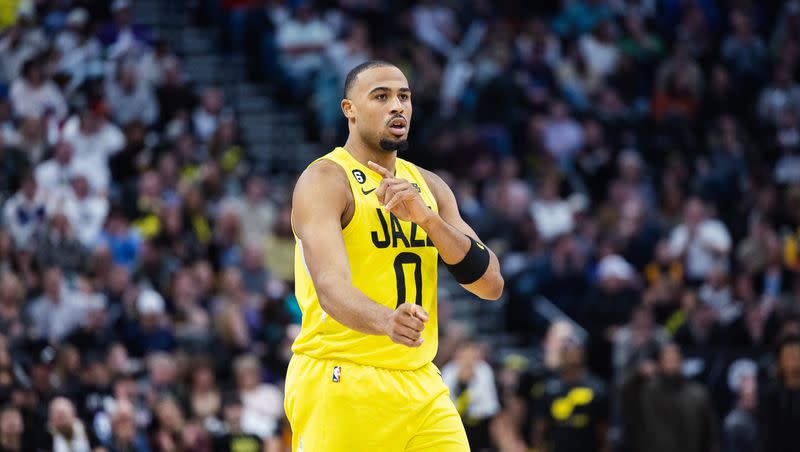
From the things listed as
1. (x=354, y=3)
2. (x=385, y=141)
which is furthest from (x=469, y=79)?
(x=385, y=141)

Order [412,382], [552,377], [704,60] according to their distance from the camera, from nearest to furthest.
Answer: [412,382] < [552,377] < [704,60]

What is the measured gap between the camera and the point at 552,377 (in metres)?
16.1

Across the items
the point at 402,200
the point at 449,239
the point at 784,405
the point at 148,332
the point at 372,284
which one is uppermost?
the point at 402,200

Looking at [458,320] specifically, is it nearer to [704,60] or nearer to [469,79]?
[469,79]

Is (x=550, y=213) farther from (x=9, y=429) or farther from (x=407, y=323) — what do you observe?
(x=407, y=323)

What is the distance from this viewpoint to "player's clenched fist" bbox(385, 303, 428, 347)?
230 inches

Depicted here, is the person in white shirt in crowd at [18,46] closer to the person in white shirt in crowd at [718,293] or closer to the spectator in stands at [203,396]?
the spectator in stands at [203,396]

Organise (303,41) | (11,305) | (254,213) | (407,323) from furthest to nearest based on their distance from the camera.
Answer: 1. (303,41)
2. (254,213)
3. (11,305)
4. (407,323)

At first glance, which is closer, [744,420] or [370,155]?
[370,155]

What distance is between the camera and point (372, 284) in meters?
6.84

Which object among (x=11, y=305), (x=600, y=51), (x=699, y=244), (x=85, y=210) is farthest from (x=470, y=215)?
(x=11, y=305)

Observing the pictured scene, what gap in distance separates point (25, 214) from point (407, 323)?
10924 millimetres

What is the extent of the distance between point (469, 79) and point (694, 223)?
5.30 metres

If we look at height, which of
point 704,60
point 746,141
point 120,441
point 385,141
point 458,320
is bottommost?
point 120,441
